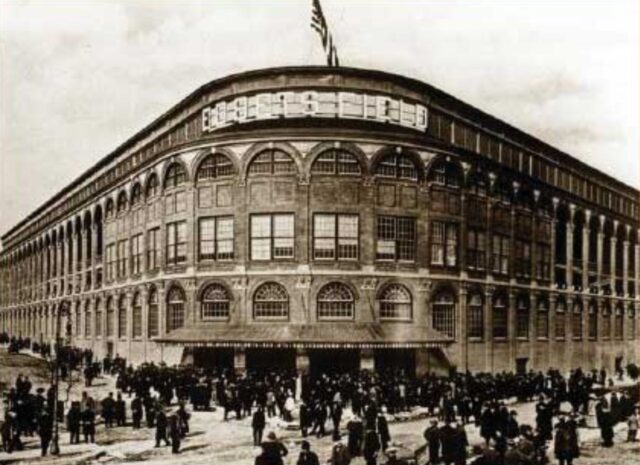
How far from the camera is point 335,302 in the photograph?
1551 inches

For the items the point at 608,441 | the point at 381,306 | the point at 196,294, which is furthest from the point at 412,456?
the point at 196,294

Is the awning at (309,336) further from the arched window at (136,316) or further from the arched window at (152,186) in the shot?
the arched window at (152,186)

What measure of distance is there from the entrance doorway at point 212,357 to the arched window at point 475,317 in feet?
40.8

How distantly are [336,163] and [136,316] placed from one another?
16.5m

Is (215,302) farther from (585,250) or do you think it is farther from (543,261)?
(585,250)

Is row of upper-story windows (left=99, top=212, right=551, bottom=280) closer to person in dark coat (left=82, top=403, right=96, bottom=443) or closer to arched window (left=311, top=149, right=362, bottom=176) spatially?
arched window (left=311, top=149, right=362, bottom=176)

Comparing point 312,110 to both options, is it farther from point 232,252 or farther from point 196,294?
point 196,294

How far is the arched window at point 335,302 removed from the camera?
39250 millimetres

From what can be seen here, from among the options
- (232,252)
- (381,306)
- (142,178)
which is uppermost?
(142,178)

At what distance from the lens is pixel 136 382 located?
33.7m

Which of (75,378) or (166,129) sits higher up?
(166,129)

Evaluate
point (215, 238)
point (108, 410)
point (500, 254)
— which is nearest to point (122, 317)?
point (215, 238)

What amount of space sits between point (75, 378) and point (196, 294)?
308 inches

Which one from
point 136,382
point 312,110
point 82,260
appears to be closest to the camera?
point 136,382
